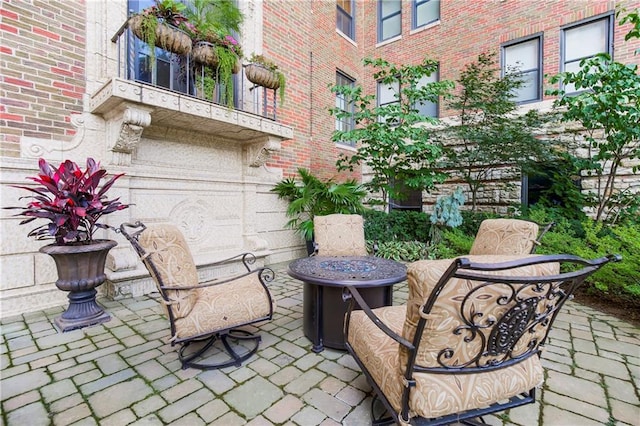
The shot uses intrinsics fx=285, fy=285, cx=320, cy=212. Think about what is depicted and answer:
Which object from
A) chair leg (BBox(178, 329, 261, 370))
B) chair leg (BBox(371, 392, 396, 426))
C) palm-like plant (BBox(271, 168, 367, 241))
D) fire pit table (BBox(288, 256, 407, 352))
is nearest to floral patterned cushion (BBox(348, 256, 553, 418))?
chair leg (BBox(371, 392, 396, 426))

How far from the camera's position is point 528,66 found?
6.67m

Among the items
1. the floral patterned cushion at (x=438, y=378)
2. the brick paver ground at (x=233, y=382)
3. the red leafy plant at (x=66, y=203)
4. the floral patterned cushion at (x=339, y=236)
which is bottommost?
the brick paver ground at (x=233, y=382)

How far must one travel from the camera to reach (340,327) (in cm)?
234

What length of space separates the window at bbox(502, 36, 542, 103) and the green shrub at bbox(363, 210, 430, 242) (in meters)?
3.63

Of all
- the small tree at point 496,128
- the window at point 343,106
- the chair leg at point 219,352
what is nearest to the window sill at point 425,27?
the window at point 343,106

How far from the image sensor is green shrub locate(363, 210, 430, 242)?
6180mm

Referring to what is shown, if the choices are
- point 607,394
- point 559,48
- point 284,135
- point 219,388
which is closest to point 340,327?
Answer: point 219,388

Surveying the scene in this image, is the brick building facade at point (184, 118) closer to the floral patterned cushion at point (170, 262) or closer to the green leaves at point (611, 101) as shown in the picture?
the floral patterned cushion at point (170, 262)

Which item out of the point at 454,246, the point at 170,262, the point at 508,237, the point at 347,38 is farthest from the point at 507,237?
the point at 347,38

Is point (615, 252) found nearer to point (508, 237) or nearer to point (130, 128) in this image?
point (508, 237)

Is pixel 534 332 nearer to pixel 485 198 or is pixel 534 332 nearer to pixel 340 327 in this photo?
pixel 340 327

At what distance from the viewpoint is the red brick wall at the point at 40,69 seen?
2990 millimetres

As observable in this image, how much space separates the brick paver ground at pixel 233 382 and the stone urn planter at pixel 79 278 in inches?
5.7

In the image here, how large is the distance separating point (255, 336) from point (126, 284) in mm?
2114
